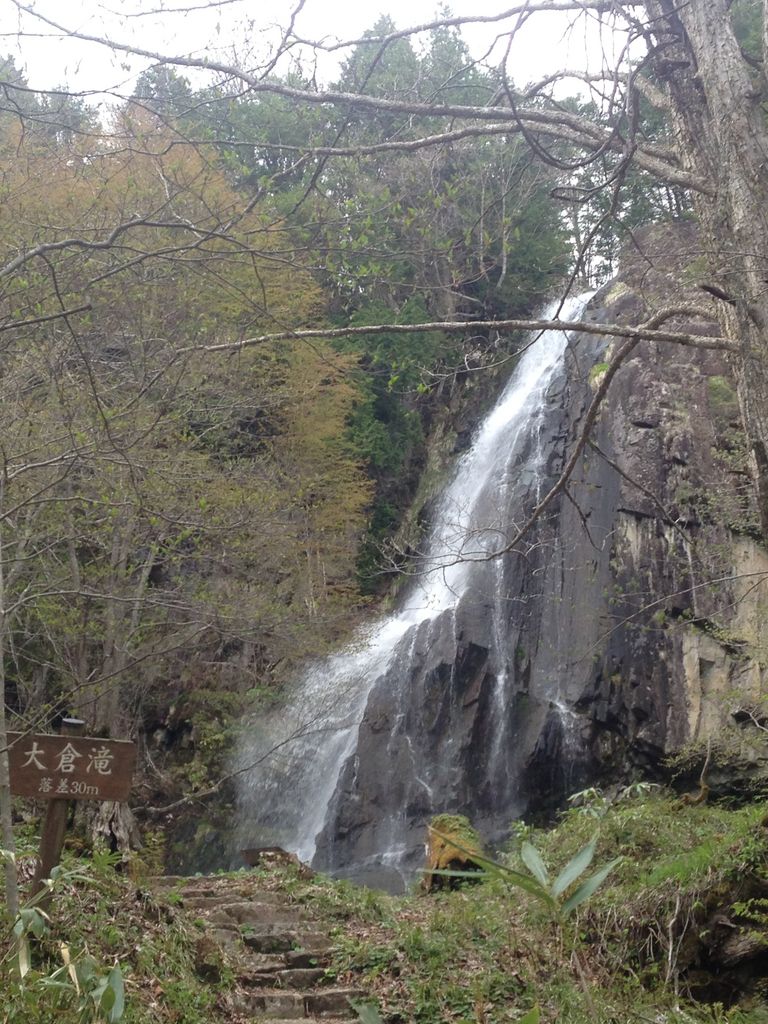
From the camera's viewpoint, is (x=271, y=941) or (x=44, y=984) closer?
(x=44, y=984)

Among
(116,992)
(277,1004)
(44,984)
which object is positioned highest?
(116,992)

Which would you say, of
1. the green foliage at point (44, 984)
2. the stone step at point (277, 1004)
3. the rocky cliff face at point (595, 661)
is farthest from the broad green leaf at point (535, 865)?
the rocky cliff face at point (595, 661)

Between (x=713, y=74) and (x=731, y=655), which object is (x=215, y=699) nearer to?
(x=731, y=655)

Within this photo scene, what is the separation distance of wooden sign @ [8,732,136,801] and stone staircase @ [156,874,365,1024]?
5.21 ft

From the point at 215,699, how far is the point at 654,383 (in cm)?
838

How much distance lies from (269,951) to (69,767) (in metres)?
2.62

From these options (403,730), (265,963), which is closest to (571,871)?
(265,963)

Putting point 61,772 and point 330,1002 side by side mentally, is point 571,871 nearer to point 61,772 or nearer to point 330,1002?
point 61,772

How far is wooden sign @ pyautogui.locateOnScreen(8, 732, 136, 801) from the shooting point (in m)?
4.26

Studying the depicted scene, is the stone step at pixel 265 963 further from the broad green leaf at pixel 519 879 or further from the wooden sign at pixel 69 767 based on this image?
the broad green leaf at pixel 519 879

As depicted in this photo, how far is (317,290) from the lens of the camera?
16453 millimetres

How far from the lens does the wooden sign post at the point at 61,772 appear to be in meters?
4.27

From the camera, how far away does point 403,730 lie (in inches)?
535

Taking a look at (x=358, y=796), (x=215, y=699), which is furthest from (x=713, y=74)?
(x=215, y=699)
